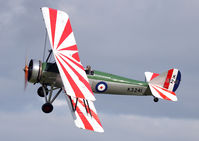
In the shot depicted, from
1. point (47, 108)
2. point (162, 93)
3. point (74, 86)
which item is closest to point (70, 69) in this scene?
point (74, 86)

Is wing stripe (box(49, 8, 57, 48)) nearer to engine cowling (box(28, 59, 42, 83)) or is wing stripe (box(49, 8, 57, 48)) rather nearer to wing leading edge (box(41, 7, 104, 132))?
wing leading edge (box(41, 7, 104, 132))

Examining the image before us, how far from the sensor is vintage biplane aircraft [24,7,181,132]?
55.1 ft

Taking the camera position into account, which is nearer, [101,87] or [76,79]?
[76,79]

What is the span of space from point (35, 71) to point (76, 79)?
2428 mm

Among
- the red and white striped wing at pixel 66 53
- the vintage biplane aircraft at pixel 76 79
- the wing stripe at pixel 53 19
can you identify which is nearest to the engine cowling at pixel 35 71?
the vintage biplane aircraft at pixel 76 79

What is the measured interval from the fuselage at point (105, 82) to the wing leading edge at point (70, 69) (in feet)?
2.57

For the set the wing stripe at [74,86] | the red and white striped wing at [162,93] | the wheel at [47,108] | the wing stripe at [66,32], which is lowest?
the wheel at [47,108]

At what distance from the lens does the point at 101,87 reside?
19.2 m

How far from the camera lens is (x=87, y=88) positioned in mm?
16062

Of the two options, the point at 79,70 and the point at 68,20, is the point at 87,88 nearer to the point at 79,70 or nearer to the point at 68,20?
the point at 79,70

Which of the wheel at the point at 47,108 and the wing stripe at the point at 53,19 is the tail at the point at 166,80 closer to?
the wing stripe at the point at 53,19

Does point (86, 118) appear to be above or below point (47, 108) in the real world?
below

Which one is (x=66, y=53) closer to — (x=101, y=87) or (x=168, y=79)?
(x=101, y=87)

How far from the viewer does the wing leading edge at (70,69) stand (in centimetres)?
1561
